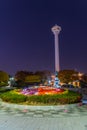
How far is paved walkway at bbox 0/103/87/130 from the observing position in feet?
38.2

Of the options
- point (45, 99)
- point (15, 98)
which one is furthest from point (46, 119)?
point (15, 98)

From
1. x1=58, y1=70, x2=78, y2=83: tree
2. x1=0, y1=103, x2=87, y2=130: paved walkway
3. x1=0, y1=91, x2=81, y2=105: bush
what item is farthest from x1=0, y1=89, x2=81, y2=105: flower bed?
x1=58, y1=70, x2=78, y2=83: tree

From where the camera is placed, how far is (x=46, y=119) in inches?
527

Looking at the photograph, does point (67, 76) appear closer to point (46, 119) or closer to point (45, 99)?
point (45, 99)

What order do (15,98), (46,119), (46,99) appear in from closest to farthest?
(46,119) → (46,99) → (15,98)

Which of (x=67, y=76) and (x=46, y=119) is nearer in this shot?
(x=46, y=119)

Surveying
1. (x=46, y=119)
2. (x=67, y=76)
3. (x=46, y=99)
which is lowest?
(x=46, y=119)

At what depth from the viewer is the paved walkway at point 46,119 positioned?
1164 centimetres

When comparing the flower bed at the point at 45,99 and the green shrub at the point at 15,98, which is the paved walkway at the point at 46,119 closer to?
the flower bed at the point at 45,99

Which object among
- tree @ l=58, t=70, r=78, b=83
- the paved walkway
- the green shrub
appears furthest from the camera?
Answer: tree @ l=58, t=70, r=78, b=83

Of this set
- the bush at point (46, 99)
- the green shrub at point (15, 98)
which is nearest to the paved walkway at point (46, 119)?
the bush at point (46, 99)

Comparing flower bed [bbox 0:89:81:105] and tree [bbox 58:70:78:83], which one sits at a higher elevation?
tree [bbox 58:70:78:83]

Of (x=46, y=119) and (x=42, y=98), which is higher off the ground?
(x=42, y=98)

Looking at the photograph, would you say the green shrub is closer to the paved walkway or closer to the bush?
the bush
